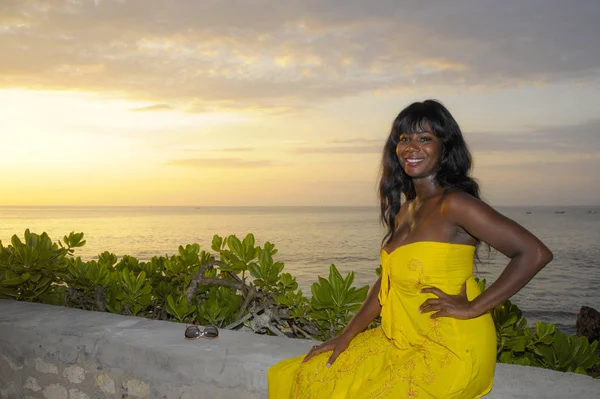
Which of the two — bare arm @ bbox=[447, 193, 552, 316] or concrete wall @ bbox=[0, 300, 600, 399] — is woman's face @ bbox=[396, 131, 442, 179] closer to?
bare arm @ bbox=[447, 193, 552, 316]

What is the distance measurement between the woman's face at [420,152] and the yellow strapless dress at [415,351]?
1.15 feet

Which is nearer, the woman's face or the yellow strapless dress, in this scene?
the yellow strapless dress

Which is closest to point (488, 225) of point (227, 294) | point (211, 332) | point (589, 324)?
point (211, 332)

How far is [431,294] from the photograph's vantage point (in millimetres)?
1883

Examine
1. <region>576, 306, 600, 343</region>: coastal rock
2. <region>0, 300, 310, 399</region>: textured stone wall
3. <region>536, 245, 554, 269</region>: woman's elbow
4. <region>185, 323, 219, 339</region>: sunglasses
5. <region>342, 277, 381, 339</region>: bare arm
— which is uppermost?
<region>536, 245, 554, 269</region>: woman's elbow

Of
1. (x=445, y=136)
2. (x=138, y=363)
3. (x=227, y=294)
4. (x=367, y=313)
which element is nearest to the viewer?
(x=445, y=136)

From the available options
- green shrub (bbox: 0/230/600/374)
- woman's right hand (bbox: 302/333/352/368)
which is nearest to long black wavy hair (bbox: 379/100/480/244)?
woman's right hand (bbox: 302/333/352/368)

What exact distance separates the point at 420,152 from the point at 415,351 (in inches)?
30.6

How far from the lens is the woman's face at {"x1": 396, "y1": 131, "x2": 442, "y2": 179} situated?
2.07 m

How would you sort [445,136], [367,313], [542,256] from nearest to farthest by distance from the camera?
[542,256], [445,136], [367,313]

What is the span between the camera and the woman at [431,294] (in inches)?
69.1

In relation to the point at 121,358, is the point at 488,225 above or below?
above

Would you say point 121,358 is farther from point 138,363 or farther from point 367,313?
point 367,313

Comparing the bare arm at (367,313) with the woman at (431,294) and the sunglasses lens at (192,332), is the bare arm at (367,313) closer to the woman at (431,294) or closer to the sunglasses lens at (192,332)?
the woman at (431,294)
